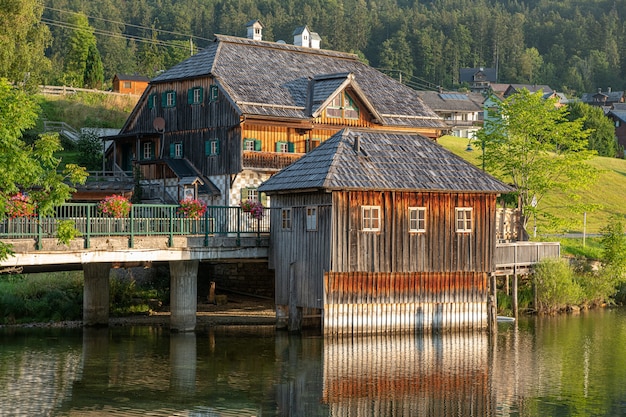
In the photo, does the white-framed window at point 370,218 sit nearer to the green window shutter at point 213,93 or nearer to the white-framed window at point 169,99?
the green window shutter at point 213,93

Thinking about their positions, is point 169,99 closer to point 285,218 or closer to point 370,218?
point 285,218

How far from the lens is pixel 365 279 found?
42094mm

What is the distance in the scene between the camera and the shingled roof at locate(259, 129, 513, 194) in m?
41.2

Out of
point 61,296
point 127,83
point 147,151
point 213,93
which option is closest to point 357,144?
point 61,296

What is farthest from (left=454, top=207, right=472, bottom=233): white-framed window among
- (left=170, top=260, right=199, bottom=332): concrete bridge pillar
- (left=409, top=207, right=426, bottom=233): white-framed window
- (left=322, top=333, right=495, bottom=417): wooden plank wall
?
(left=170, top=260, right=199, bottom=332): concrete bridge pillar

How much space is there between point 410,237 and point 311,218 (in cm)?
404

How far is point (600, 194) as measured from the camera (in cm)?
9138

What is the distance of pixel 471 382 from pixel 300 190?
1142 cm

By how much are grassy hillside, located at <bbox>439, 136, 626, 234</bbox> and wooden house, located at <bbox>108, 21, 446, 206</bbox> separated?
64.0ft

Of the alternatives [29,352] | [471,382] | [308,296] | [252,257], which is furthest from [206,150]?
[471,382]

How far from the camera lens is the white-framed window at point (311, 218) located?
4175 centimetres

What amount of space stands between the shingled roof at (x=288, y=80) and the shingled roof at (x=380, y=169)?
36.0ft

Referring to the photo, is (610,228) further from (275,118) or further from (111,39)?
(111,39)

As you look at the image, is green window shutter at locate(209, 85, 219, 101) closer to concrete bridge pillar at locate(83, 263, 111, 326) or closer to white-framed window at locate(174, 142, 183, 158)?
white-framed window at locate(174, 142, 183, 158)
